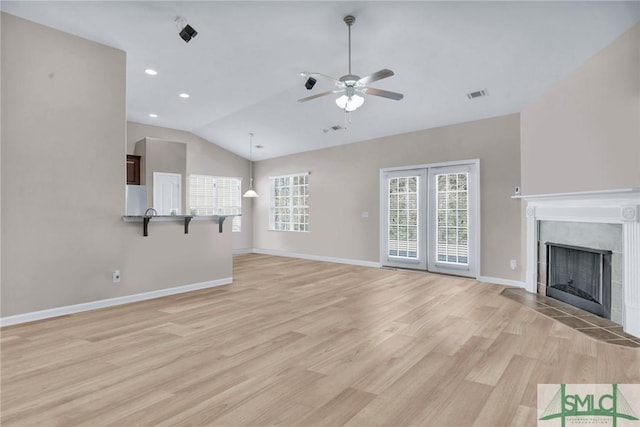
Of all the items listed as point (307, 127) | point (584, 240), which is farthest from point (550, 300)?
point (307, 127)

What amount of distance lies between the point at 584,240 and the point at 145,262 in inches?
214

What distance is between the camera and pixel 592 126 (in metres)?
3.76

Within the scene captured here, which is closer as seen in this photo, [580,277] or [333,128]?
[580,277]

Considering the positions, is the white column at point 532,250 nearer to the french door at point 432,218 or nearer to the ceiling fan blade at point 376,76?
the french door at point 432,218

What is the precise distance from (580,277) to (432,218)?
8.23 ft

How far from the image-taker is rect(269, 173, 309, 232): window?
28.2ft

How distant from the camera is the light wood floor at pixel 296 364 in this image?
190cm

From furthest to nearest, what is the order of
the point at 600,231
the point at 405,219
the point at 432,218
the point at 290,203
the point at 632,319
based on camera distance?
the point at 290,203
the point at 405,219
the point at 432,218
the point at 600,231
the point at 632,319

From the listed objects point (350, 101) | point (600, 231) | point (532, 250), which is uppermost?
point (350, 101)

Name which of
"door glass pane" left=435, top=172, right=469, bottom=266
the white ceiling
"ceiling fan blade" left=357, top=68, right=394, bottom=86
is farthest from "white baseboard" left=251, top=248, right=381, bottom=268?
"ceiling fan blade" left=357, top=68, right=394, bottom=86

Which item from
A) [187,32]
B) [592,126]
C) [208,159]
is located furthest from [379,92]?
[208,159]

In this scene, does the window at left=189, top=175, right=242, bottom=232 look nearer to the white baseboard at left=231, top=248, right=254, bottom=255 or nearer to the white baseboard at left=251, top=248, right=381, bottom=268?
the white baseboard at left=231, top=248, right=254, bottom=255

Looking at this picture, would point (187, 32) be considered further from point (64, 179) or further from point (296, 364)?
point (296, 364)

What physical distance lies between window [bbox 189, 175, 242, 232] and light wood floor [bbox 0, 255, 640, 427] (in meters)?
4.55
